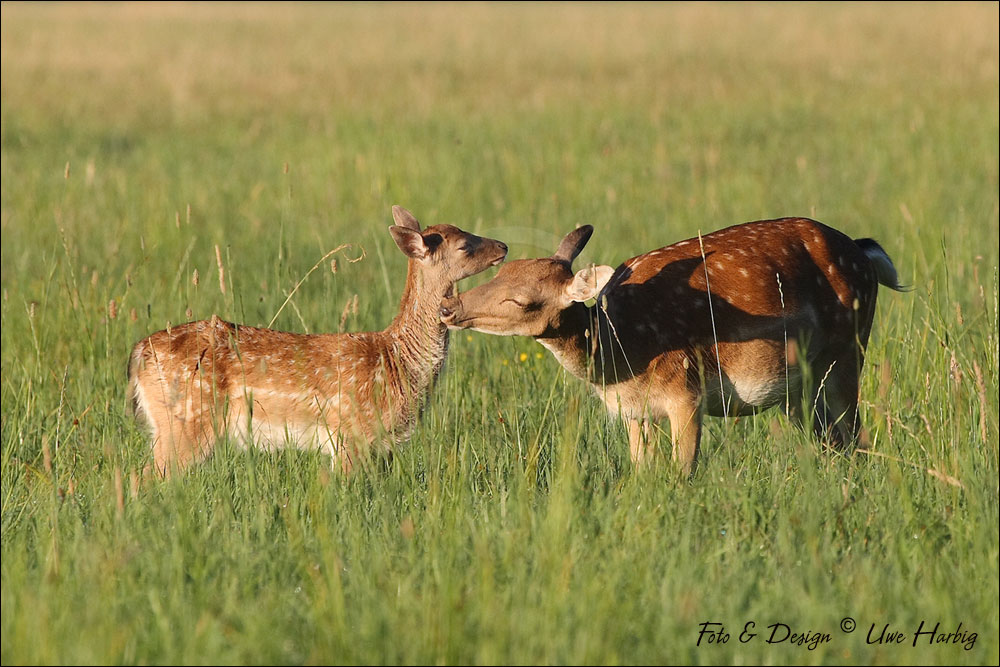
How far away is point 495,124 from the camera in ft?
45.9

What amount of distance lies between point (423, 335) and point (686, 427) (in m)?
1.30

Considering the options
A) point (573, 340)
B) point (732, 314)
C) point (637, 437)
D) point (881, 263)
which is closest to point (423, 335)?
point (573, 340)

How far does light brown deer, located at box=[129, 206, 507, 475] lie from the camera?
17.8ft

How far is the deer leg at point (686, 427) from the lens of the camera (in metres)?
5.17

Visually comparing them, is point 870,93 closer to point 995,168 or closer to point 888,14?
point 995,168

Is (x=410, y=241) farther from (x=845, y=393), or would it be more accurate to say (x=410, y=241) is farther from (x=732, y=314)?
(x=845, y=393)

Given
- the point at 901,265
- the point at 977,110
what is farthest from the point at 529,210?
the point at 977,110

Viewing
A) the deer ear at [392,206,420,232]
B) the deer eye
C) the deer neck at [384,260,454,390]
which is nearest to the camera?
the deer eye

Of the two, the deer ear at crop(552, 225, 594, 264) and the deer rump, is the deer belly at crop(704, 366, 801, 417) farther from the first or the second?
the deer ear at crop(552, 225, 594, 264)

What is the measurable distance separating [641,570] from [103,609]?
150 centimetres

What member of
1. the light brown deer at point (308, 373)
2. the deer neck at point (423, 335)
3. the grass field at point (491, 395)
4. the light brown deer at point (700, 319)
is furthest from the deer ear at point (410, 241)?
the light brown deer at point (700, 319)

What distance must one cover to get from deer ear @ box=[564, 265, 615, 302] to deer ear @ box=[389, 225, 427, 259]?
3.03 feet

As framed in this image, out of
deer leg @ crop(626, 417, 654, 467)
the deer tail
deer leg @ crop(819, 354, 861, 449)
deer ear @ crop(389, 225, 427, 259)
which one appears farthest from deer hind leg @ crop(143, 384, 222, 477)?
the deer tail

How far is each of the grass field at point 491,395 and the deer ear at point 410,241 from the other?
17.9 inches
